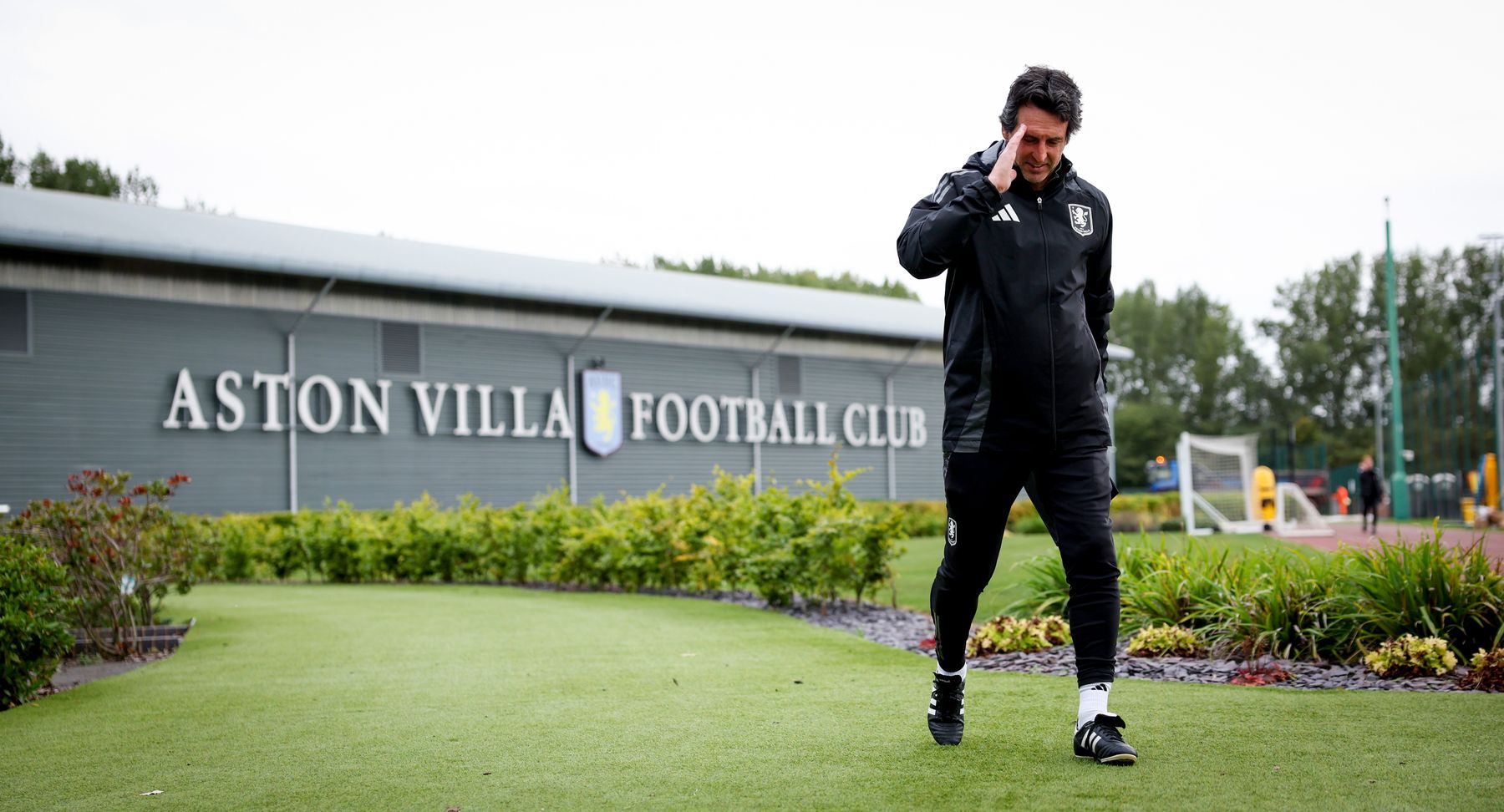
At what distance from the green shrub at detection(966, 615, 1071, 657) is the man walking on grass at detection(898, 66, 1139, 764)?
2543 mm

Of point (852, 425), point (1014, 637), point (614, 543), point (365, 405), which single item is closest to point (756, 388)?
point (852, 425)

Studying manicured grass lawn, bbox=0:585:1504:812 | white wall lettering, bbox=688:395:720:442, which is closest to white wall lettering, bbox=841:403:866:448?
white wall lettering, bbox=688:395:720:442

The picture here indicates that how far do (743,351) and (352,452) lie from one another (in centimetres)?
889

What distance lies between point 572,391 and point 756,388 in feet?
14.9

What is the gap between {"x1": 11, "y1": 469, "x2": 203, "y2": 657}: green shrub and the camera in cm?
715

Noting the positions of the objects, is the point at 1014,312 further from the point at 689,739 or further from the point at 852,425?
the point at 852,425

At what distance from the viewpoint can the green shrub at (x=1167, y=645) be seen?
5699 mm

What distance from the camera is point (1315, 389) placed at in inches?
2864

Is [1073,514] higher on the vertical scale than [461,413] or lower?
lower

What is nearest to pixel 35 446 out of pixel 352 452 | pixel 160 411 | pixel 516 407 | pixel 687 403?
pixel 160 411

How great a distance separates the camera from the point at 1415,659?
486cm

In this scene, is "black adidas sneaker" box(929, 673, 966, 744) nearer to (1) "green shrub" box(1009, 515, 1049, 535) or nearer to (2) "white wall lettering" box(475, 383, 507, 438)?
(2) "white wall lettering" box(475, 383, 507, 438)

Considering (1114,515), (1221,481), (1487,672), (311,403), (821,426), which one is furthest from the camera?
(821,426)

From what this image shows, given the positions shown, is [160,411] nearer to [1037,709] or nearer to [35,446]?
[35,446]
